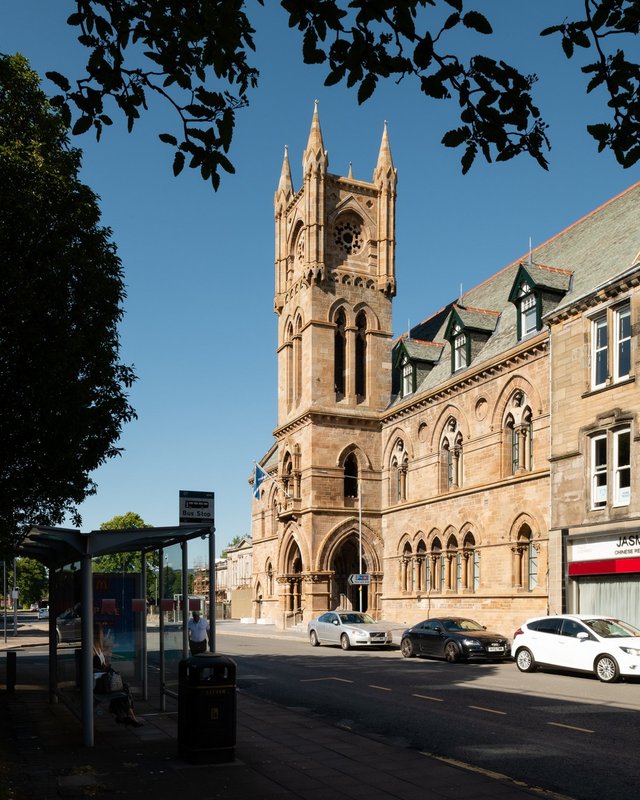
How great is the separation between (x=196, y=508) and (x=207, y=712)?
3.25m

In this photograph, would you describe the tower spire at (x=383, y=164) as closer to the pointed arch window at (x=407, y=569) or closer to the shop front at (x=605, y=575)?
the pointed arch window at (x=407, y=569)

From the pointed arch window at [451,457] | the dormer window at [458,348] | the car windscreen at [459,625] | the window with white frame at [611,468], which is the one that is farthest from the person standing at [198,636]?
the dormer window at [458,348]

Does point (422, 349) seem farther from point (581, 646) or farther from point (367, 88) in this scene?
point (367, 88)

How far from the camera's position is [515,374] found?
35156 mm

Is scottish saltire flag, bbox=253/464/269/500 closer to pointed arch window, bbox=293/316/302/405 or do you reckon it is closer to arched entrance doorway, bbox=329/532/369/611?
pointed arch window, bbox=293/316/302/405

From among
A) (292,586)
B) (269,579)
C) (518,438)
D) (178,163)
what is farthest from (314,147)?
(178,163)

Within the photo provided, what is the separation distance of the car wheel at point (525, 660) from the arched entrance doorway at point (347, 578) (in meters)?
23.7

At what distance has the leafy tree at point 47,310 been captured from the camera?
1398 cm

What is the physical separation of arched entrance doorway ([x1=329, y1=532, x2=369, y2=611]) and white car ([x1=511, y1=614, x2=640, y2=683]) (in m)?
24.0

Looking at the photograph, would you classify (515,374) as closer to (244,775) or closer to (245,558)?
(244,775)

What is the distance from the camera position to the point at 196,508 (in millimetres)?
12906

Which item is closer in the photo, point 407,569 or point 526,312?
point 526,312

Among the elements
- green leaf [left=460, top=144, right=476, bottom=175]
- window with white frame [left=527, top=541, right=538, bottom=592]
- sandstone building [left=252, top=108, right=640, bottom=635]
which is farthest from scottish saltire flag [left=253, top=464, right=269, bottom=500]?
green leaf [left=460, top=144, right=476, bottom=175]

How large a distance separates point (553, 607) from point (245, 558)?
6699 cm
